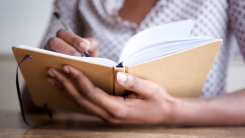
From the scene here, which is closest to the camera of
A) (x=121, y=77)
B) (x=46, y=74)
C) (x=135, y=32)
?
(x=121, y=77)

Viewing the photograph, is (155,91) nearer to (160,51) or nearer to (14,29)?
(160,51)

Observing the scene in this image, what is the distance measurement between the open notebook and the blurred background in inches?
72.2

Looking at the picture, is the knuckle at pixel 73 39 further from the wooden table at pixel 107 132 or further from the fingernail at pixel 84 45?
the wooden table at pixel 107 132

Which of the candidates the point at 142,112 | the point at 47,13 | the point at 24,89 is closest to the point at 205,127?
the point at 142,112

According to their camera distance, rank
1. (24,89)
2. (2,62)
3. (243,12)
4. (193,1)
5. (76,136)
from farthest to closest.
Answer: (2,62), (24,89), (193,1), (243,12), (76,136)

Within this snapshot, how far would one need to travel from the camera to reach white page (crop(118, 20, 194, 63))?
0.40m

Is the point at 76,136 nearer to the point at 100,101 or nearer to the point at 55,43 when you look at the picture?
the point at 100,101

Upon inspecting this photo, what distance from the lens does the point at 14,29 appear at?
2094 millimetres

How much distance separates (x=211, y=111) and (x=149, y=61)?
0.27 meters

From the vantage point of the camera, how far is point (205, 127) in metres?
0.52

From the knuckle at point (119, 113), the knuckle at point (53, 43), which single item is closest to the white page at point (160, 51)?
the knuckle at point (119, 113)

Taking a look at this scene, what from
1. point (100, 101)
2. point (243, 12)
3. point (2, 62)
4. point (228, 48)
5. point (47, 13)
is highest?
point (47, 13)

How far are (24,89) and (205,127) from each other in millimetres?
813

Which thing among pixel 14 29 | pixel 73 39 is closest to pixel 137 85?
pixel 73 39
